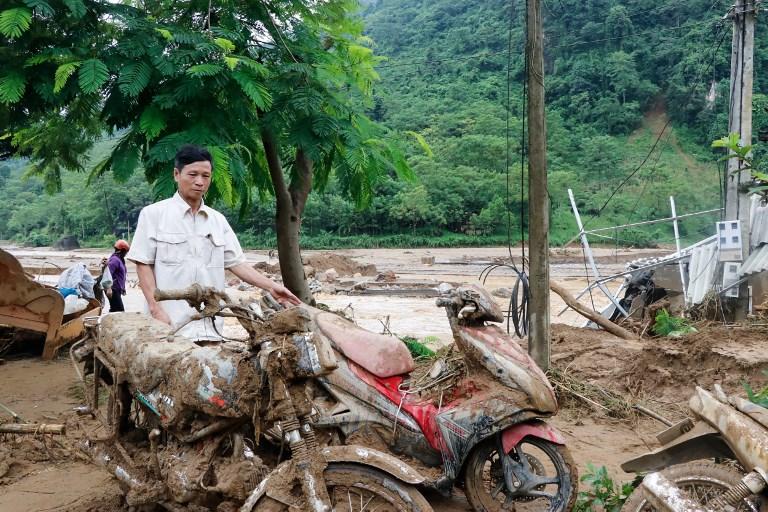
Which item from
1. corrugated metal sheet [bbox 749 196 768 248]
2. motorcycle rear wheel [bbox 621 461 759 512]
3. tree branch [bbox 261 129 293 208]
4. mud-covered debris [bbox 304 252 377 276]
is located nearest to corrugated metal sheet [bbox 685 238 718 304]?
corrugated metal sheet [bbox 749 196 768 248]

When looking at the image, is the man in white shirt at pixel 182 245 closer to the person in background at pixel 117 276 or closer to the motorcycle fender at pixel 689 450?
the motorcycle fender at pixel 689 450

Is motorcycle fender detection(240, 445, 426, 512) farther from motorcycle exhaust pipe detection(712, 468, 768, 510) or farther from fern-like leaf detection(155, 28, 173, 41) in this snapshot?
fern-like leaf detection(155, 28, 173, 41)

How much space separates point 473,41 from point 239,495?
61757mm

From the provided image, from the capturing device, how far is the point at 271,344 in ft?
7.86

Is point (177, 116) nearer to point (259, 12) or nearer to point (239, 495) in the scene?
point (259, 12)

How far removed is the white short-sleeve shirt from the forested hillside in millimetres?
32902

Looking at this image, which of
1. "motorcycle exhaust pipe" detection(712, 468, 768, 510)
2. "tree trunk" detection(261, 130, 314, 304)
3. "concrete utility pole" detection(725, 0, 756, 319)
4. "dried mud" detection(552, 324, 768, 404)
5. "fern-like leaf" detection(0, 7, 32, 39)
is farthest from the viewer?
"concrete utility pole" detection(725, 0, 756, 319)

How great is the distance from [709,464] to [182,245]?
2.65 m

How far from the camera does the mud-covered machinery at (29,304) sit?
23.6ft

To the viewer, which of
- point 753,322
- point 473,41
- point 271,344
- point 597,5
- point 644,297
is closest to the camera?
point 271,344

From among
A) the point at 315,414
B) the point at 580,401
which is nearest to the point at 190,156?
the point at 315,414

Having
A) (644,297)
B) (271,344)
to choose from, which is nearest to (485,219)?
(644,297)

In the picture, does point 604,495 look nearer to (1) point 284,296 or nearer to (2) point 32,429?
(1) point 284,296

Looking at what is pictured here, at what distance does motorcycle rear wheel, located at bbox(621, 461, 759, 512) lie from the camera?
2285 mm
